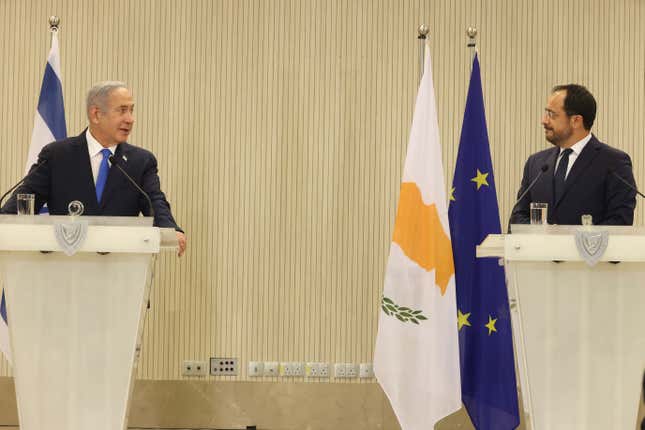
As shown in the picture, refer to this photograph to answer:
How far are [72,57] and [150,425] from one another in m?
2.43

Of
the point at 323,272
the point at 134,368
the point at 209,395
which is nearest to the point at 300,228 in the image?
the point at 323,272

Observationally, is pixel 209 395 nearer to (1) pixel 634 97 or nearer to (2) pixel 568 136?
(2) pixel 568 136

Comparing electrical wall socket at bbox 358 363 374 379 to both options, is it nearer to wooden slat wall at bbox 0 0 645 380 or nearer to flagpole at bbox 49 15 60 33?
wooden slat wall at bbox 0 0 645 380

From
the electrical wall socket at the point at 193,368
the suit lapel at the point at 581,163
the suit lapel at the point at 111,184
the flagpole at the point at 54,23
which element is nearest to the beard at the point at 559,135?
the suit lapel at the point at 581,163

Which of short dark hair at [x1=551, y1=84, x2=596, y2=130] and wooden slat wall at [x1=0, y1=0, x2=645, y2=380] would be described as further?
wooden slat wall at [x1=0, y1=0, x2=645, y2=380]

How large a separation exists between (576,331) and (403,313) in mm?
1297

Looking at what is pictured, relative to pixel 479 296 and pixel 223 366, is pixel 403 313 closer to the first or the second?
pixel 479 296

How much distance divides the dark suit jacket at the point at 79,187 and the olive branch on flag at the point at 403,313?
1.25m

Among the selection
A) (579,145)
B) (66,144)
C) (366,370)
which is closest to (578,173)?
(579,145)

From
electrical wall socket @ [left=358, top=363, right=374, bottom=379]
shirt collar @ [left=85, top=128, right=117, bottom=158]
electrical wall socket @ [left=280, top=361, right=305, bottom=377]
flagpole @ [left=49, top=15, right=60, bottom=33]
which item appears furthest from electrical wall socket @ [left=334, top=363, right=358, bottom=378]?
flagpole @ [left=49, top=15, right=60, bottom=33]

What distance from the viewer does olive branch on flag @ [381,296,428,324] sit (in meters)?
4.88

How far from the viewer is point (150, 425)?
18.7 feet

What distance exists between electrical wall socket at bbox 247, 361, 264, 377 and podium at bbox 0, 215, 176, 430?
199 cm

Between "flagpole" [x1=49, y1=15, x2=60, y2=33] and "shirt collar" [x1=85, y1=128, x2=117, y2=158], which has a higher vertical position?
"flagpole" [x1=49, y1=15, x2=60, y2=33]
